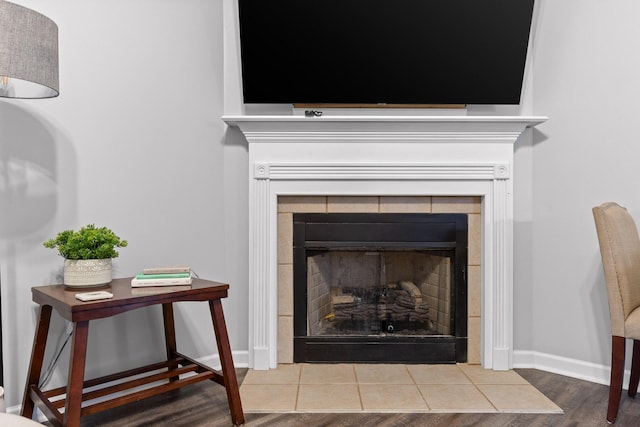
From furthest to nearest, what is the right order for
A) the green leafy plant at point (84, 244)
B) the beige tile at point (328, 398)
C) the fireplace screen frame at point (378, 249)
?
the fireplace screen frame at point (378, 249) < the beige tile at point (328, 398) < the green leafy plant at point (84, 244)

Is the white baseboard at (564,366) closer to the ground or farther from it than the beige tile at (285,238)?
closer to the ground

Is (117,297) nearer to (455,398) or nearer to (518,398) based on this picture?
(455,398)

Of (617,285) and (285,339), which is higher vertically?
(617,285)

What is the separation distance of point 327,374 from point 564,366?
130cm

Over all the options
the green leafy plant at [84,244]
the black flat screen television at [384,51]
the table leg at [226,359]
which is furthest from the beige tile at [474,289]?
Answer: the green leafy plant at [84,244]

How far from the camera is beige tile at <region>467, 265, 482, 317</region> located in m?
2.59

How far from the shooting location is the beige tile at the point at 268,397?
6.55 ft

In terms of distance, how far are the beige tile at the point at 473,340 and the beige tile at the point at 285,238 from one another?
1.10 metres

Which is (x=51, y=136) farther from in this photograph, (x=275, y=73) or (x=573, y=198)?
(x=573, y=198)

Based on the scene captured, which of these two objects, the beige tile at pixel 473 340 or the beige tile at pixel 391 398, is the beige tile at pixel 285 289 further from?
the beige tile at pixel 473 340

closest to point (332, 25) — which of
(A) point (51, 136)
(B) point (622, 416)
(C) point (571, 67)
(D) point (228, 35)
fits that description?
(D) point (228, 35)

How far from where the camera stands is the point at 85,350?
1488 mm

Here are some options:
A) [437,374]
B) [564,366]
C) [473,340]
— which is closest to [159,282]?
[437,374]

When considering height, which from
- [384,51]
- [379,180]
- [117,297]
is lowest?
[117,297]
